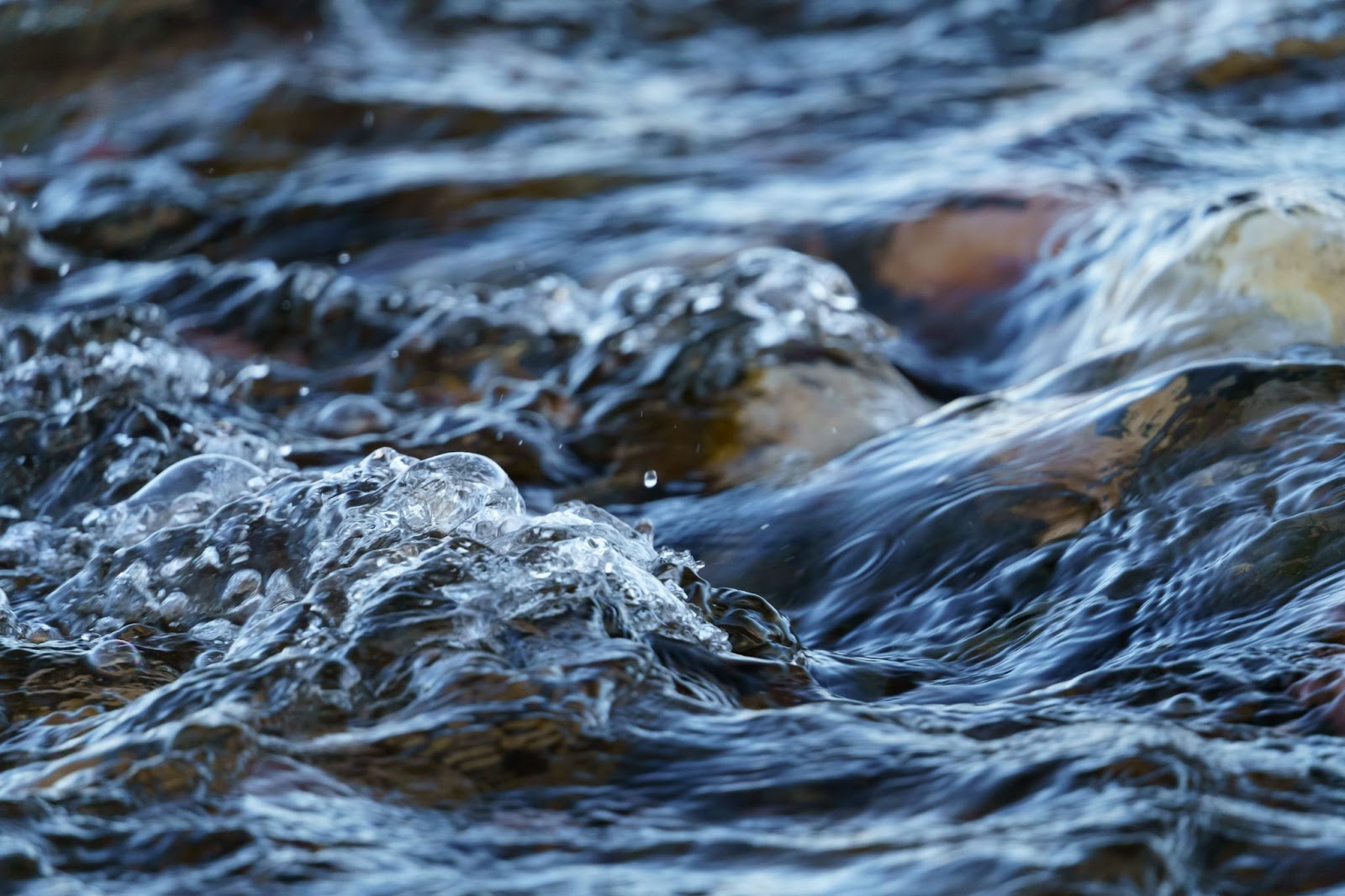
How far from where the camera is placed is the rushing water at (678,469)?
1.72m

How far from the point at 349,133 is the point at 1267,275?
3693 millimetres

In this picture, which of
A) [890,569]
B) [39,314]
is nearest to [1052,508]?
[890,569]

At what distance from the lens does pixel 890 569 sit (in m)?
2.62

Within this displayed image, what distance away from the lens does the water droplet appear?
2.19m

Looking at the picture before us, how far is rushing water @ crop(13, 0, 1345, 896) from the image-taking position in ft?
5.65

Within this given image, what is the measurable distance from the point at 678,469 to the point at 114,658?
4.46 feet

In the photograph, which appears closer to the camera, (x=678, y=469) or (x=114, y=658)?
(x=114, y=658)

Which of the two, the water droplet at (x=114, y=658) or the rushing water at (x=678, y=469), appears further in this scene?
the water droplet at (x=114, y=658)

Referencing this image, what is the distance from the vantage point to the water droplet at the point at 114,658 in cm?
219

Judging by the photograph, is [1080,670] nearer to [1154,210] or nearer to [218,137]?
[1154,210]

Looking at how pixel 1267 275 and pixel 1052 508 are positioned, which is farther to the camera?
pixel 1267 275

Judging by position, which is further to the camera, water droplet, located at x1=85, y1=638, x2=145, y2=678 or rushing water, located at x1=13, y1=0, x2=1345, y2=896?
water droplet, located at x1=85, y1=638, x2=145, y2=678

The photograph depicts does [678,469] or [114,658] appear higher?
[114,658]

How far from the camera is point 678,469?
3.32 meters
